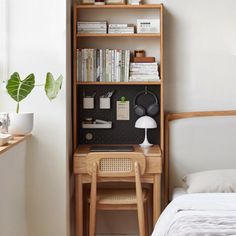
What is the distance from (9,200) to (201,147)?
160 centimetres

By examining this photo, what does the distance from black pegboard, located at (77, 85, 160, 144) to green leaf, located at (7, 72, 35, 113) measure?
0.79m

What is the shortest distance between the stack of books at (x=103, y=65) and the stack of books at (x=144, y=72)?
0.15 feet

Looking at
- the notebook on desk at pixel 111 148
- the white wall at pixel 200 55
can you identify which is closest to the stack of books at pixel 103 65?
the white wall at pixel 200 55

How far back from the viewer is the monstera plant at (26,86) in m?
3.24

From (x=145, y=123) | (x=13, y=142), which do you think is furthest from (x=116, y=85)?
(x=13, y=142)

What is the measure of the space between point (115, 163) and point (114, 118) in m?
0.55

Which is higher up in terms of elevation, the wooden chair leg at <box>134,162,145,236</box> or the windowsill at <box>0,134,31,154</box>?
the windowsill at <box>0,134,31,154</box>

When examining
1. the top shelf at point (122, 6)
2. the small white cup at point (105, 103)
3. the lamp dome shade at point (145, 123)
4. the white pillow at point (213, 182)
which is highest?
the top shelf at point (122, 6)

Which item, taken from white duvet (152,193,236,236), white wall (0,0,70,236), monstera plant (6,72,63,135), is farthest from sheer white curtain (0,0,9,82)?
white duvet (152,193,236,236)

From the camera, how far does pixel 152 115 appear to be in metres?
3.93

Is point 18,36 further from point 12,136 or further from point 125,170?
point 125,170

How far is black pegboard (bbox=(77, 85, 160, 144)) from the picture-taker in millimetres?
3994

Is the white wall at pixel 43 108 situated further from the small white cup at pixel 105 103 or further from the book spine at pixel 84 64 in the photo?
the small white cup at pixel 105 103

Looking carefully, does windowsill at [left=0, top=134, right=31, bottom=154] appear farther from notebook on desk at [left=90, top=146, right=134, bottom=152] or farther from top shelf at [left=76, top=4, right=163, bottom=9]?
top shelf at [left=76, top=4, right=163, bottom=9]
